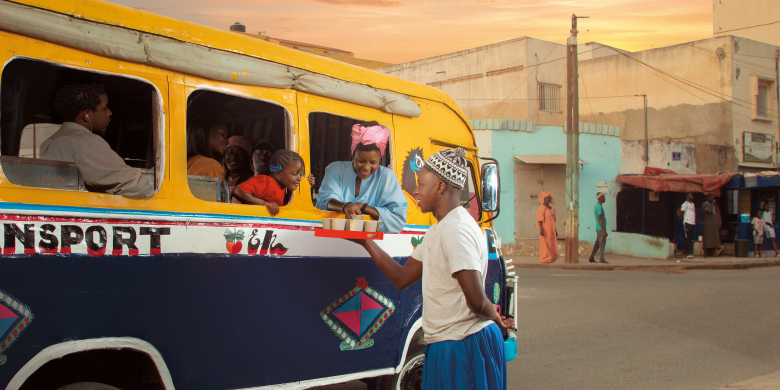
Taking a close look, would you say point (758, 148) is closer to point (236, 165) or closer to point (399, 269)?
point (236, 165)

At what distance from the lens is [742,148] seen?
26.9 m

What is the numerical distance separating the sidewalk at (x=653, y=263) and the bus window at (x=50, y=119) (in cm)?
1351

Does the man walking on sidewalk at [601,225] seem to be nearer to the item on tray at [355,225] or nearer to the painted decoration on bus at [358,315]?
the painted decoration on bus at [358,315]

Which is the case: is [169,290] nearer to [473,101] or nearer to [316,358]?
[316,358]

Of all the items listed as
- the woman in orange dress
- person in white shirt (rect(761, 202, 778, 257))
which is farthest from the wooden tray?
person in white shirt (rect(761, 202, 778, 257))

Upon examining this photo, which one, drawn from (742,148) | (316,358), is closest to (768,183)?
(742,148)

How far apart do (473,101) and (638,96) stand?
7674 mm

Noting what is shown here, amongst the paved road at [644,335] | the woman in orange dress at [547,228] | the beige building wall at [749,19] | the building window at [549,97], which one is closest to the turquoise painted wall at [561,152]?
the woman in orange dress at [547,228]

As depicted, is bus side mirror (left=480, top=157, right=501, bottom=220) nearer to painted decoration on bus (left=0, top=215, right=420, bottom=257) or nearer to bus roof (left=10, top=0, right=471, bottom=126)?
bus roof (left=10, top=0, right=471, bottom=126)

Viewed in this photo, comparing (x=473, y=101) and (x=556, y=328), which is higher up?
(x=473, y=101)

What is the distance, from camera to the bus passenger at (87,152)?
2895 millimetres

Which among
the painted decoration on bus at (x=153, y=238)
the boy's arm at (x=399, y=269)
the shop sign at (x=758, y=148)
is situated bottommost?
the boy's arm at (x=399, y=269)

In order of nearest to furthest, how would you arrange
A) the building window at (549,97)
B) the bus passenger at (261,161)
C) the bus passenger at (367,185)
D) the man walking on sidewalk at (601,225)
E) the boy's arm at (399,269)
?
the boy's arm at (399,269) → the bus passenger at (367,185) → the bus passenger at (261,161) → the man walking on sidewalk at (601,225) → the building window at (549,97)

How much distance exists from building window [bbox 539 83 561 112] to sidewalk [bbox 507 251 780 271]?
9.77 m
